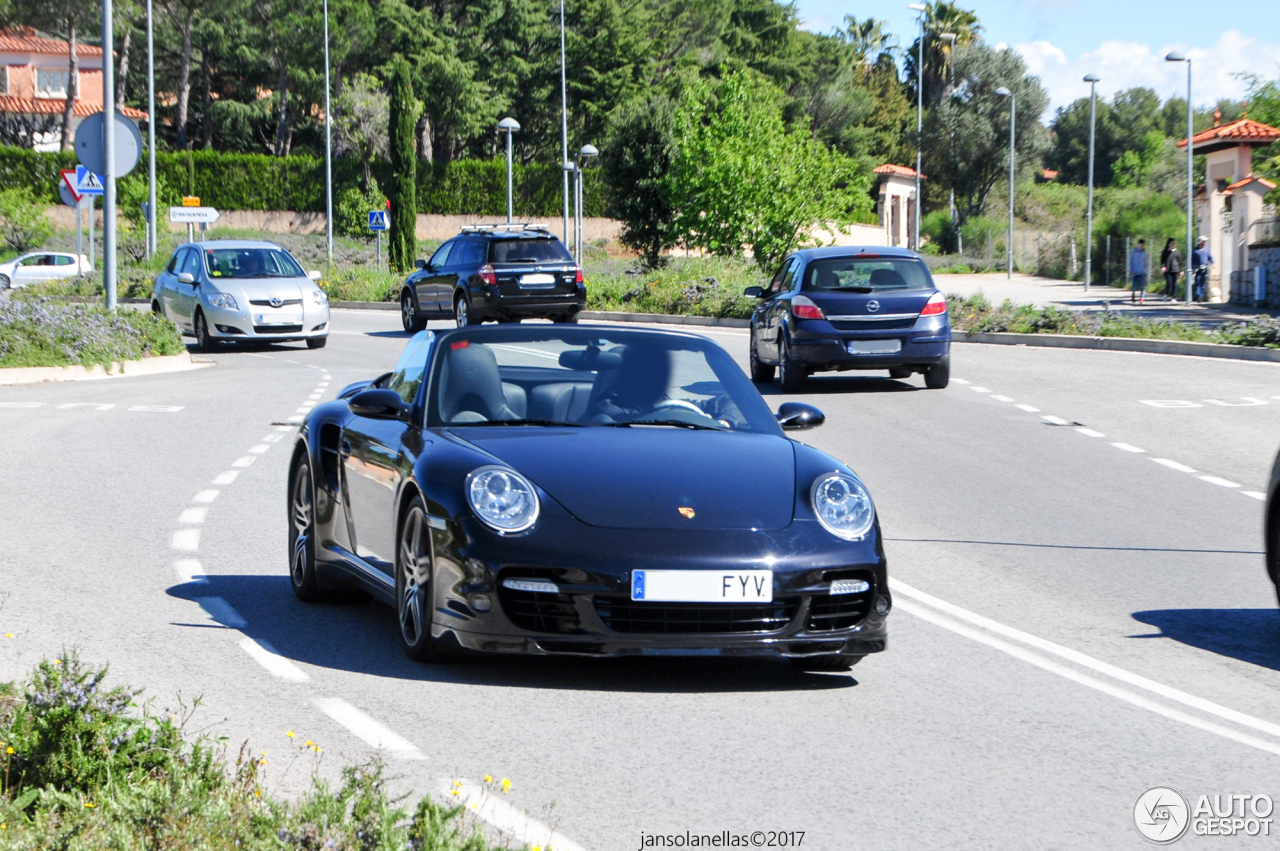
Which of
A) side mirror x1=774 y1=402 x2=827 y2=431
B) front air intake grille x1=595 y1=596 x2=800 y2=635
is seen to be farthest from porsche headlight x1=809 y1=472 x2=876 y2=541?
side mirror x1=774 y1=402 x2=827 y2=431

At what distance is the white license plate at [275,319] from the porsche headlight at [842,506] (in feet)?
74.3

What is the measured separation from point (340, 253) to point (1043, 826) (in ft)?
217

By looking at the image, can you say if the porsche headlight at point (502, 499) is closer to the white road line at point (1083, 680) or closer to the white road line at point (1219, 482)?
the white road line at point (1083, 680)

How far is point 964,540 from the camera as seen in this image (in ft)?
34.5

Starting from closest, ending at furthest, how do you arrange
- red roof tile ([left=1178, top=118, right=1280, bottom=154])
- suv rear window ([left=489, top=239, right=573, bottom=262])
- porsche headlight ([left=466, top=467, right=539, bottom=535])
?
porsche headlight ([left=466, top=467, right=539, bottom=535])
suv rear window ([left=489, top=239, right=573, bottom=262])
red roof tile ([left=1178, top=118, right=1280, bottom=154])

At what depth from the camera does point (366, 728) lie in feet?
18.8

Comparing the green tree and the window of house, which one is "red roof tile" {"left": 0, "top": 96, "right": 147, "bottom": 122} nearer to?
the window of house

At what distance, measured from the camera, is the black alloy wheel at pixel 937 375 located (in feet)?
69.3

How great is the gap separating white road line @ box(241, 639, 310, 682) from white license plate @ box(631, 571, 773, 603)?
1389 millimetres

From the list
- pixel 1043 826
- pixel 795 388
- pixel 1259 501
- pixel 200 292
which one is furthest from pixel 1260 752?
pixel 200 292

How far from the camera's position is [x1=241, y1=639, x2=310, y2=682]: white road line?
6590 mm

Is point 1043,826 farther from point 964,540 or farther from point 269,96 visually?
point 269,96

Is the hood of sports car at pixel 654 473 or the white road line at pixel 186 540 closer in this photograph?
the hood of sports car at pixel 654 473

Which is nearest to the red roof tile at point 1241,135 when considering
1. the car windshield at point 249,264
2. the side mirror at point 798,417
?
the car windshield at point 249,264
